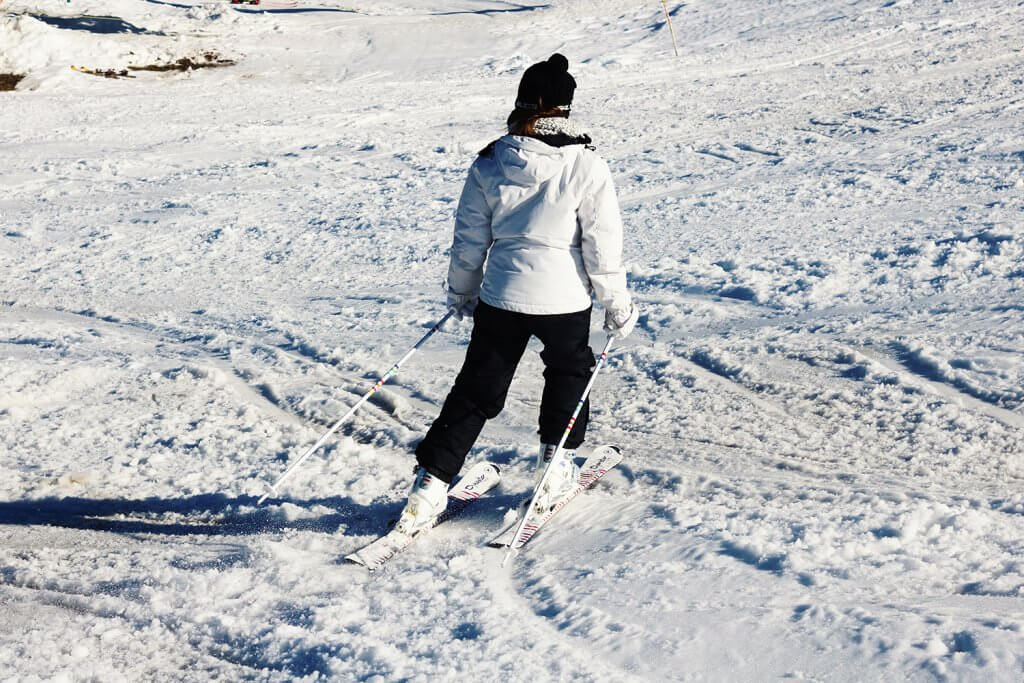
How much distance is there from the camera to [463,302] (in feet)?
12.1

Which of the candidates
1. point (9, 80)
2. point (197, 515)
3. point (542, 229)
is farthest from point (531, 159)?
point (9, 80)

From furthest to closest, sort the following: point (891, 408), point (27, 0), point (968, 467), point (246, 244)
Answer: point (27, 0)
point (246, 244)
point (891, 408)
point (968, 467)

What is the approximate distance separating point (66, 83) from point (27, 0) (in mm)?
8830

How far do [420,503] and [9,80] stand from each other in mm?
14108

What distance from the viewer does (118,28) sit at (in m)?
17.8

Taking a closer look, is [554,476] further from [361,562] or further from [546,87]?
[546,87]

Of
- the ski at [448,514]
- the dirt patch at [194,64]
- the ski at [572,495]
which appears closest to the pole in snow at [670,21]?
the dirt patch at [194,64]

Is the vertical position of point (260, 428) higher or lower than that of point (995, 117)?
lower

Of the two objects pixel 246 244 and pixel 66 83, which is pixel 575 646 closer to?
pixel 246 244

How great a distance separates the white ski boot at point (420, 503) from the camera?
3600mm

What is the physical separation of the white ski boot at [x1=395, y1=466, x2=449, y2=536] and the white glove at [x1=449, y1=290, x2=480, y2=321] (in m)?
0.66

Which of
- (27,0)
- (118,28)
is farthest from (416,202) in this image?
(27,0)

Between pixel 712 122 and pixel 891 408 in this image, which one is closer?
pixel 891 408

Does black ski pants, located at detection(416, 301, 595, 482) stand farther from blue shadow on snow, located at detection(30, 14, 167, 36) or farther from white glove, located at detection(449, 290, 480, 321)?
blue shadow on snow, located at detection(30, 14, 167, 36)
